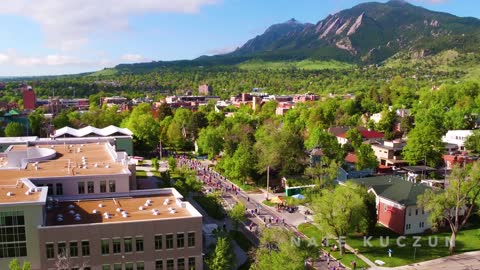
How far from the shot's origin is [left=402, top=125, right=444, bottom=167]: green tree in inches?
2499

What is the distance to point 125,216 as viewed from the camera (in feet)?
97.7

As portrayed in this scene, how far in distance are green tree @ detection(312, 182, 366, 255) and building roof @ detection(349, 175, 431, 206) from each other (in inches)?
226

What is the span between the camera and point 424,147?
63.5 meters

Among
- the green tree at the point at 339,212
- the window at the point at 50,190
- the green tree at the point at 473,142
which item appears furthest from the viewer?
the green tree at the point at 473,142

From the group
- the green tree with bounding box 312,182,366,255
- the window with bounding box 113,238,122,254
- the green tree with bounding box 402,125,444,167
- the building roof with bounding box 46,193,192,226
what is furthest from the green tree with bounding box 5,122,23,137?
the green tree with bounding box 402,125,444,167

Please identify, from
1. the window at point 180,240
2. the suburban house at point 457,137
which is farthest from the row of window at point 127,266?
the suburban house at point 457,137

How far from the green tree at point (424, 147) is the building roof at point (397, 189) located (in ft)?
65.2

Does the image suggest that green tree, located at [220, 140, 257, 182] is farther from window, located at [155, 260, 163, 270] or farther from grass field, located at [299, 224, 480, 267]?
window, located at [155, 260, 163, 270]

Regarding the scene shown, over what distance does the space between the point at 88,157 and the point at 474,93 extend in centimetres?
9266

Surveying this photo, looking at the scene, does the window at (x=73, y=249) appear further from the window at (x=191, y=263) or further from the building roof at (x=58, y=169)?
the window at (x=191, y=263)

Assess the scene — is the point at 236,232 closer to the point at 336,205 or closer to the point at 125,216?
the point at 336,205

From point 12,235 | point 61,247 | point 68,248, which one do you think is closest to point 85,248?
point 68,248

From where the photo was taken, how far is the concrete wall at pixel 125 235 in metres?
27.5

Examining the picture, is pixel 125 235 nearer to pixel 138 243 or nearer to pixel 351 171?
pixel 138 243
